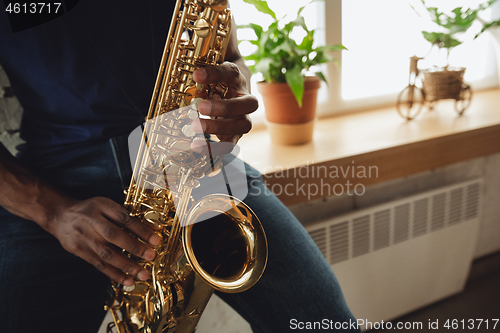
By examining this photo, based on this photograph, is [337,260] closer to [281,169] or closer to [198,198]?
[281,169]

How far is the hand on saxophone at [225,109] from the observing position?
637 mm

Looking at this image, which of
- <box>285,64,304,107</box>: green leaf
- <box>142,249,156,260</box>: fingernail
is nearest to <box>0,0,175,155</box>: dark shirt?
<box>142,249,156,260</box>: fingernail

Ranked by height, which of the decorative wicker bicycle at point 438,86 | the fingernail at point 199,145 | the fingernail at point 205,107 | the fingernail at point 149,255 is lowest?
the fingernail at point 149,255

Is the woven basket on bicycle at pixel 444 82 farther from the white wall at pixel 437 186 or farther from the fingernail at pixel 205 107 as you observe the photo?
the fingernail at pixel 205 107

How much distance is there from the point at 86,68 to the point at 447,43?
146 cm

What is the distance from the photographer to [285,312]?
777 mm

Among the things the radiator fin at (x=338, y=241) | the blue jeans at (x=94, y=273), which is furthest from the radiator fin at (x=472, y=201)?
the blue jeans at (x=94, y=273)

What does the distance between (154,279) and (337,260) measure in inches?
32.5

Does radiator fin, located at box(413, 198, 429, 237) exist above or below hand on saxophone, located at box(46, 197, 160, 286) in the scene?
below

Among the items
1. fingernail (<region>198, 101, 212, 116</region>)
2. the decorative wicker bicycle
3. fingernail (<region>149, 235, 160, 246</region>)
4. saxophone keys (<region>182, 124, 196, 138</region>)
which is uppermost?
fingernail (<region>198, 101, 212, 116</region>)

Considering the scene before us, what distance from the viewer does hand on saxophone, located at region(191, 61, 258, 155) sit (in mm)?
637

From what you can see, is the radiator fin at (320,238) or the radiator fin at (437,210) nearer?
the radiator fin at (320,238)

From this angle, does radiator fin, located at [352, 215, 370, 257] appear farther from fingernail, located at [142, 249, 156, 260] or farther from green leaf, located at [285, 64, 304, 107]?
fingernail, located at [142, 249, 156, 260]

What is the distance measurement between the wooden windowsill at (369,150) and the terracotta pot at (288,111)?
0.04 meters
